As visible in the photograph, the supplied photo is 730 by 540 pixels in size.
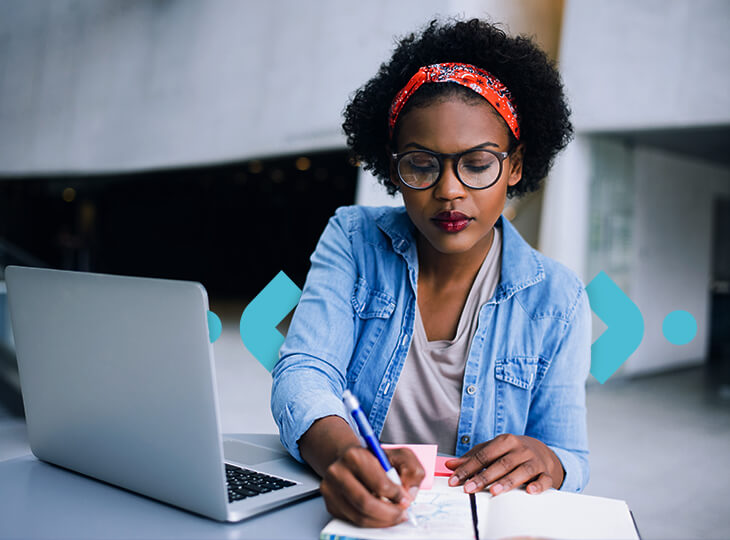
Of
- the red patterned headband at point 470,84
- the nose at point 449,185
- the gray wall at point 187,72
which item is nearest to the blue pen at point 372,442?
the nose at point 449,185

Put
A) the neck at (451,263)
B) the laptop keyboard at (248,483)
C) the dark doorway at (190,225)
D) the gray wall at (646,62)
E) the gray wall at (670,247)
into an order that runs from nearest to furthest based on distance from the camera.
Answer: the laptop keyboard at (248,483) < the neck at (451,263) < the gray wall at (646,62) < the gray wall at (670,247) < the dark doorway at (190,225)

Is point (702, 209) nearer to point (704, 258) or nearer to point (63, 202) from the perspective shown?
point (704, 258)

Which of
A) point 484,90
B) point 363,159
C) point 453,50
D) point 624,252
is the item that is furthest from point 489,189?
point 624,252

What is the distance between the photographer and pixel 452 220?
1.24 metres

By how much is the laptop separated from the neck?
0.62 meters

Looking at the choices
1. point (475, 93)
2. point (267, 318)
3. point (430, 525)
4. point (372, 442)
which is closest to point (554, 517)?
point (430, 525)

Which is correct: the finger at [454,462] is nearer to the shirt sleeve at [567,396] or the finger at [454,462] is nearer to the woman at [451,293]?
the woman at [451,293]

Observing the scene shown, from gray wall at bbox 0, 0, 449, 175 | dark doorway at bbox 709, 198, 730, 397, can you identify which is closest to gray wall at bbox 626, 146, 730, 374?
dark doorway at bbox 709, 198, 730, 397

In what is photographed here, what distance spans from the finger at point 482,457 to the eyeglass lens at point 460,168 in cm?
49

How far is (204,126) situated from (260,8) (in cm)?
148

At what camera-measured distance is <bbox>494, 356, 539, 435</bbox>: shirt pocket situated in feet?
4.39

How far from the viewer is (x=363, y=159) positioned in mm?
1742

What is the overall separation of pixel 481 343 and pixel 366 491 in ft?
2.09

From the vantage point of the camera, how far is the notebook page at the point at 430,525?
2.55 ft
